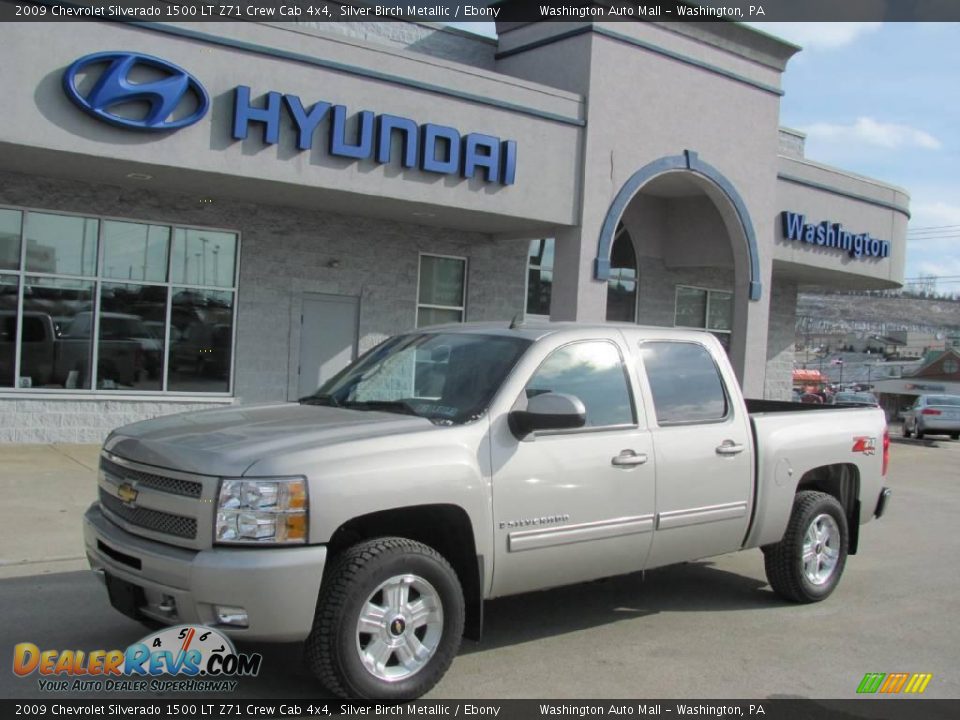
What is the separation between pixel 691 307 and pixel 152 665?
714 inches

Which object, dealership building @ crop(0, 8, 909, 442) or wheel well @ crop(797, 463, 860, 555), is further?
dealership building @ crop(0, 8, 909, 442)

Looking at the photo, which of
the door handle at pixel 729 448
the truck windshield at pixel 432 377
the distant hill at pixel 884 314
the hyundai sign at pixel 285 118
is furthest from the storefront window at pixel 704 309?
the distant hill at pixel 884 314

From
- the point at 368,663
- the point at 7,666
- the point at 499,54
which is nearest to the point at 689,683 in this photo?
the point at 368,663

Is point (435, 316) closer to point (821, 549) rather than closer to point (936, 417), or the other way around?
point (821, 549)

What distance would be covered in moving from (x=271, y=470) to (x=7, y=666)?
2.03 meters

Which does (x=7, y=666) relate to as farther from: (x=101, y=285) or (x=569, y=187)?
(x=569, y=187)

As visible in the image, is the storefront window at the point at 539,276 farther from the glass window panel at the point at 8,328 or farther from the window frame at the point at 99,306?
the glass window panel at the point at 8,328

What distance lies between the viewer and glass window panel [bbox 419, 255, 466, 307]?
651 inches

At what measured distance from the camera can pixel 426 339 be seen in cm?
618

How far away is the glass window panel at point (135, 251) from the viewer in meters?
13.5

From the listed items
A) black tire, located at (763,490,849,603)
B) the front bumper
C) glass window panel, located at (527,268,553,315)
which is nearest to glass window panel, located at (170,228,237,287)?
glass window panel, located at (527,268,553,315)

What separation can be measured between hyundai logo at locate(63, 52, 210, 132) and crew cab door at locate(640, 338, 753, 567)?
25.4ft

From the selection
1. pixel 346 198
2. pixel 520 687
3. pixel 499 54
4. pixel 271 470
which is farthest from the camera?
pixel 499 54

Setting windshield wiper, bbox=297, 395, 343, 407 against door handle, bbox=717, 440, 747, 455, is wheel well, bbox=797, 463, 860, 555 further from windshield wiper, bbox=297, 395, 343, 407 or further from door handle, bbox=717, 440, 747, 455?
windshield wiper, bbox=297, 395, 343, 407
